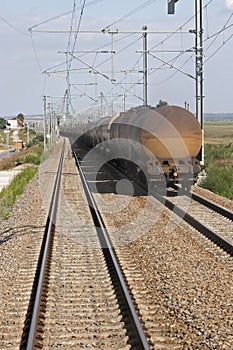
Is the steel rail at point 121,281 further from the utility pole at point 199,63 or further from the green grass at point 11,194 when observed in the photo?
the utility pole at point 199,63

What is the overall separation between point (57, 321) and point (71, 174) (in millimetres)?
22994

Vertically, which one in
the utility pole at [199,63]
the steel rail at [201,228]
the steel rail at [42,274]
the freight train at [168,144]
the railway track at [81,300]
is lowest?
the railway track at [81,300]

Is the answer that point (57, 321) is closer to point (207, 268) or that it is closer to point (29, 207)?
point (207, 268)

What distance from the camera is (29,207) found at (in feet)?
58.4

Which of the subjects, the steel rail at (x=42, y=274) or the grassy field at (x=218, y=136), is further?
the grassy field at (x=218, y=136)

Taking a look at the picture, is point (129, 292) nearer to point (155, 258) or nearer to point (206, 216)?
point (155, 258)

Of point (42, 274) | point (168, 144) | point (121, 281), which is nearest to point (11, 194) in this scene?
point (168, 144)

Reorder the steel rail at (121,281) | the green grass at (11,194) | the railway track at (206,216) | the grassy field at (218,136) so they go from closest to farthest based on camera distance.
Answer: the steel rail at (121,281), the railway track at (206,216), the green grass at (11,194), the grassy field at (218,136)

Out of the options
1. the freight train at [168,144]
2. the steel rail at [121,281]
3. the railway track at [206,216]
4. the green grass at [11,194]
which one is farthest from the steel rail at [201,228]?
the green grass at [11,194]

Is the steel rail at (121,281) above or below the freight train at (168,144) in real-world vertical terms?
below

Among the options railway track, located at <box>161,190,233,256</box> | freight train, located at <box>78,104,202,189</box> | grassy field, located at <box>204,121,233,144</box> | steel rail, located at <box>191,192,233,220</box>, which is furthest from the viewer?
grassy field, located at <box>204,121,233,144</box>

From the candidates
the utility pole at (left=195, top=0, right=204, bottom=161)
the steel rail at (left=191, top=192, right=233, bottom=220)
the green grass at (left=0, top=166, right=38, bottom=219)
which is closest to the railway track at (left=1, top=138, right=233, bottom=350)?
the steel rail at (left=191, top=192, right=233, bottom=220)

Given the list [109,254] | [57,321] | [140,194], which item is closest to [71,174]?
[140,194]

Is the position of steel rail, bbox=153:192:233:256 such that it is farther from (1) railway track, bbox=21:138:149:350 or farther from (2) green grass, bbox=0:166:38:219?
(2) green grass, bbox=0:166:38:219
